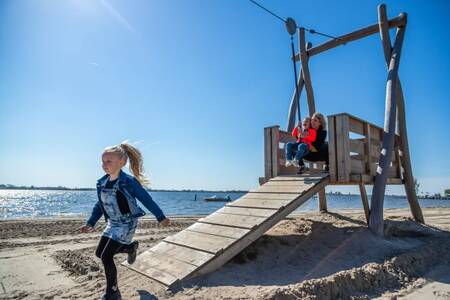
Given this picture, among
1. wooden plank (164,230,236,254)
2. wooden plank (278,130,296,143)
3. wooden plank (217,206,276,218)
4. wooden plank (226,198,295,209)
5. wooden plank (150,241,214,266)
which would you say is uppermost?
wooden plank (278,130,296,143)

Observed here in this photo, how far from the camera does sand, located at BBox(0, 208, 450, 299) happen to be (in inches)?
122

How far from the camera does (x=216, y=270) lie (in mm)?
3521

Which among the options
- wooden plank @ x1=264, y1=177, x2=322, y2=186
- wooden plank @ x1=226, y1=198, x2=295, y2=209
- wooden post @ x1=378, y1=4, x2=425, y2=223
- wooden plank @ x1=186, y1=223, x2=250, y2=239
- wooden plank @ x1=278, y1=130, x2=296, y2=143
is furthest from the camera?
wooden post @ x1=378, y1=4, x2=425, y2=223

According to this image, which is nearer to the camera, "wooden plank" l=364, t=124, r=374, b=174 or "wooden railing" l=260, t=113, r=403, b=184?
"wooden railing" l=260, t=113, r=403, b=184

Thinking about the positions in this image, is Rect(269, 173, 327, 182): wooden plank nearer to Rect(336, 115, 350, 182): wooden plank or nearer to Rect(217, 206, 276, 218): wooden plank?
Rect(336, 115, 350, 182): wooden plank

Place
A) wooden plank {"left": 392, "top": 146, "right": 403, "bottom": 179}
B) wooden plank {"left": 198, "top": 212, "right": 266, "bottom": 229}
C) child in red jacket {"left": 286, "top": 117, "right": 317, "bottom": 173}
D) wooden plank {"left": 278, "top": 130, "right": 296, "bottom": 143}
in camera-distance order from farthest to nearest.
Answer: wooden plank {"left": 392, "top": 146, "right": 403, "bottom": 179} → wooden plank {"left": 278, "top": 130, "right": 296, "bottom": 143} → child in red jacket {"left": 286, "top": 117, "right": 317, "bottom": 173} → wooden plank {"left": 198, "top": 212, "right": 266, "bottom": 229}

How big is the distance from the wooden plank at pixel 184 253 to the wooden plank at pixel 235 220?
724mm

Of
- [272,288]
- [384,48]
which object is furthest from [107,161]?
[384,48]

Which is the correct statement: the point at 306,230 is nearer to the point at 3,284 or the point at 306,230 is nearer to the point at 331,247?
the point at 331,247

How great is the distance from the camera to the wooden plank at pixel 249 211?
14.2 feet

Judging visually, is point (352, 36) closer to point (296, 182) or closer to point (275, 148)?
point (275, 148)

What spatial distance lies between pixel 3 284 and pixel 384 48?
808 centimetres

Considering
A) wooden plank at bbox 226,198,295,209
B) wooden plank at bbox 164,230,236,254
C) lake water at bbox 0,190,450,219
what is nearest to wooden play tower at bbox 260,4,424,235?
wooden plank at bbox 226,198,295,209

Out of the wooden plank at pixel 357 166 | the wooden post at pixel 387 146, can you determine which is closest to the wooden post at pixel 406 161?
the wooden post at pixel 387 146
